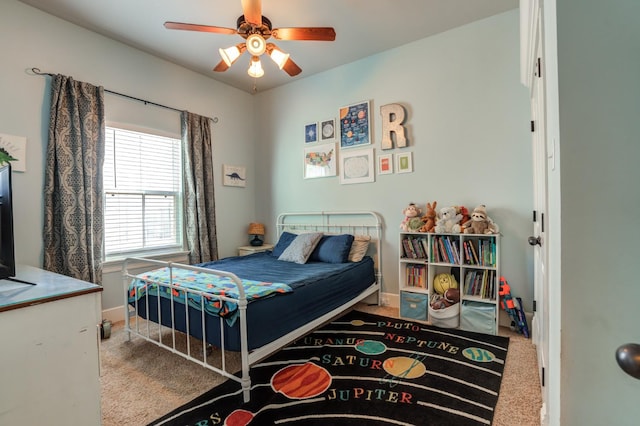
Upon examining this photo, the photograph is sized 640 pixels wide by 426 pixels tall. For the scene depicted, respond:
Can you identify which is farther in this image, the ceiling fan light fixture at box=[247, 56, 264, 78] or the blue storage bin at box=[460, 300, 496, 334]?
the blue storage bin at box=[460, 300, 496, 334]

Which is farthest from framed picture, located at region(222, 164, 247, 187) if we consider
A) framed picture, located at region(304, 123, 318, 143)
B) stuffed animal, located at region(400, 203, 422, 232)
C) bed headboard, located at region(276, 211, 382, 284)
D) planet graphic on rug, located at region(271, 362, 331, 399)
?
planet graphic on rug, located at region(271, 362, 331, 399)

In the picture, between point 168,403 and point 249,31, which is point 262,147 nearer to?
point 249,31

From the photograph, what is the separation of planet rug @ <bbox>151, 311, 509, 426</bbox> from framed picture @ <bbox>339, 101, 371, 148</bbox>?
84.9 inches

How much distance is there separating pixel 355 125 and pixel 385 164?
2.04 feet

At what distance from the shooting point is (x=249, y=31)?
2178 millimetres

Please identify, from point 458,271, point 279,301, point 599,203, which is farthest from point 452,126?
point 599,203

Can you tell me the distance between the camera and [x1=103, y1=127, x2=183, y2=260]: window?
10.1 feet

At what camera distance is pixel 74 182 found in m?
2.71

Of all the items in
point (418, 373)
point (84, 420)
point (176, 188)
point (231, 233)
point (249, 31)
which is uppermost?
point (249, 31)

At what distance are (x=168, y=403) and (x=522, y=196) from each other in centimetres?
311

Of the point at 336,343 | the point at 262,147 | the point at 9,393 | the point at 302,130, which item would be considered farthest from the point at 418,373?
the point at 262,147

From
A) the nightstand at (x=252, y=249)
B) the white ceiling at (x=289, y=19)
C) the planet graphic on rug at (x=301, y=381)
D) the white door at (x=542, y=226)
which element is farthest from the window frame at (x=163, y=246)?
the white door at (x=542, y=226)

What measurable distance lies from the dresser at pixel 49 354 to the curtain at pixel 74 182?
155 cm

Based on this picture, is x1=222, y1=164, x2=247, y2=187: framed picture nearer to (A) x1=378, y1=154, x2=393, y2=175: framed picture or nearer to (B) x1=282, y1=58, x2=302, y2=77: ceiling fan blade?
(B) x1=282, y1=58, x2=302, y2=77: ceiling fan blade
